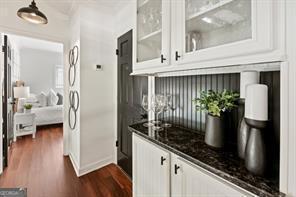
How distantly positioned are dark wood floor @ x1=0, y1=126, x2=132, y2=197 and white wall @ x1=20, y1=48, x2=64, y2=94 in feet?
13.5

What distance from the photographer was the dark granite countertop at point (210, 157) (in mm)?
664

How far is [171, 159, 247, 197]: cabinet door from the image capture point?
78 centimetres

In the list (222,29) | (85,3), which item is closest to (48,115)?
(85,3)

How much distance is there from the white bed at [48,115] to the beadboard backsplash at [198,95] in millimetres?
4440

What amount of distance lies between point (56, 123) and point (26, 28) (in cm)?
356

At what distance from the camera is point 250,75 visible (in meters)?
0.93

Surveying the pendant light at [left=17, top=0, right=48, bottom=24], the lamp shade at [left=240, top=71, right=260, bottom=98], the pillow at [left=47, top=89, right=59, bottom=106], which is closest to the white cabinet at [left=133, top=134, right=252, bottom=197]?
the lamp shade at [left=240, top=71, right=260, bottom=98]

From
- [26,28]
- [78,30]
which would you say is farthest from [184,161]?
[26,28]

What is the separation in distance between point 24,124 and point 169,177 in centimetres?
446

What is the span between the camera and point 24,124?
4.23 meters

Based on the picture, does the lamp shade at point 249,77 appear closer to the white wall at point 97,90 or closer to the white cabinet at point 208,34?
the white cabinet at point 208,34

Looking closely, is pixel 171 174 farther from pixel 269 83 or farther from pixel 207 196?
pixel 269 83

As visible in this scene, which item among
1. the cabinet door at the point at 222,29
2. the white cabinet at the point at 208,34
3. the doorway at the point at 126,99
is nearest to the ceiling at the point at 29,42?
the doorway at the point at 126,99

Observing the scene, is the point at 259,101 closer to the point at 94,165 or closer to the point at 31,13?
the point at 31,13
